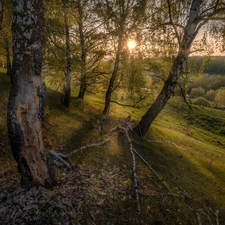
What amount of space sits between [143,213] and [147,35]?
25.1 ft

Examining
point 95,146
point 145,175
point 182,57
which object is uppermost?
point 182,57

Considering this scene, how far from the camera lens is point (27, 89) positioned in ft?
10.2

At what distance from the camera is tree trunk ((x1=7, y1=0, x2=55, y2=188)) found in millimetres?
2922

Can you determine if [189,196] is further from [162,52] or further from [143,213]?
[162,52]

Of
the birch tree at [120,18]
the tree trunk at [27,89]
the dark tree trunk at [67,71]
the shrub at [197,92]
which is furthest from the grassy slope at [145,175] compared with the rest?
the shrub at [197,92]

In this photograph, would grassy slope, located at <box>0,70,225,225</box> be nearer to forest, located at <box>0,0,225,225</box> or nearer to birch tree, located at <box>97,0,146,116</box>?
forest, located at <box>0,0,225,225</box>

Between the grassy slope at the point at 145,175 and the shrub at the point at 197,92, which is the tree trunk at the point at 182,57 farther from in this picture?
the shrub at the point at 197,92

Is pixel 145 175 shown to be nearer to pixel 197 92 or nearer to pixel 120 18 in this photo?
pixel 120 18

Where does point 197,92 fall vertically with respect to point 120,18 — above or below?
below

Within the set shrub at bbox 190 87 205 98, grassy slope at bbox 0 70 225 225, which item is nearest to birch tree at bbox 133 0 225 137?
grassy slope at bbox 0 70 225 225

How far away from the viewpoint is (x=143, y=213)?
4078 millimetres

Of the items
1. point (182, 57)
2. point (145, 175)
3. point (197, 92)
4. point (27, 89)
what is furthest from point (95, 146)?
point (197, 92)

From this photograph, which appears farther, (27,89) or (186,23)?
(186,23)

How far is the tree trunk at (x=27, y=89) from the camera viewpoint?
2922 mm
